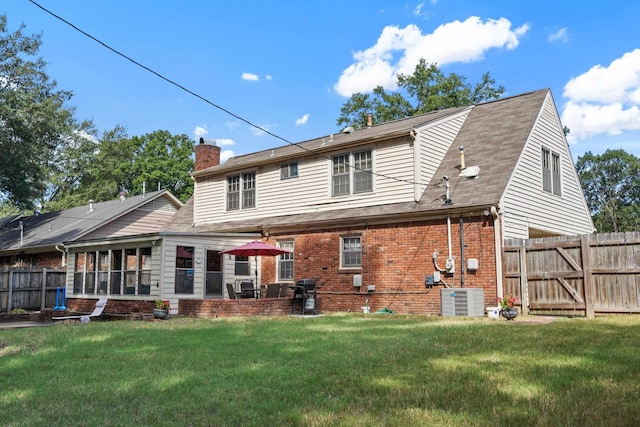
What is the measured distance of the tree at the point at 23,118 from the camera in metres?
26.2

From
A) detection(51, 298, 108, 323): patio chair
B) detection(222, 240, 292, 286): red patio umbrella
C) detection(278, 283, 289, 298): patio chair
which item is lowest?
detection(51, 298, 108, 323): patio chair

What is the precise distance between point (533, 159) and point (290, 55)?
8.30m

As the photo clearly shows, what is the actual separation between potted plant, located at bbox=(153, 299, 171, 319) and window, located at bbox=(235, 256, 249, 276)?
11.0 ft

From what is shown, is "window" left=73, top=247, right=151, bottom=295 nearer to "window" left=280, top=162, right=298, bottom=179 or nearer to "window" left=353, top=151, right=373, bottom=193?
"window" left=280, top=162, right=298, bottom=179

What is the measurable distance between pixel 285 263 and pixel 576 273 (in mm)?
9354

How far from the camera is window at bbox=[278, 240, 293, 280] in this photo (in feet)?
60.8

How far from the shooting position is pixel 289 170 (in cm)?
1962

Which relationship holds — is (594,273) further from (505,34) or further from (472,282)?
(505,34)

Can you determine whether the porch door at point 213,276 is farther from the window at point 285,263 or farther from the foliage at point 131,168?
the foliage at point 131,168

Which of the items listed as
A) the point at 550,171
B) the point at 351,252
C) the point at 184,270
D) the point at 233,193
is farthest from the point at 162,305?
the point at 550,171

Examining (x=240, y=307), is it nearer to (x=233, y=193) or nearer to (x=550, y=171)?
(x=233, y=193)

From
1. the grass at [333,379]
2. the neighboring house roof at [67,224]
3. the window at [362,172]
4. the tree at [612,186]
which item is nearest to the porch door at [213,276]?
the window at [362,172]

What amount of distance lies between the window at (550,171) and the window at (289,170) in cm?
835

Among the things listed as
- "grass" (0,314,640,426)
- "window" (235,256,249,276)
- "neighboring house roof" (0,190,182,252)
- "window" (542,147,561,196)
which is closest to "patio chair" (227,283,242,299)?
"window" (235,256,249,276)
